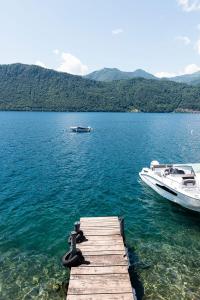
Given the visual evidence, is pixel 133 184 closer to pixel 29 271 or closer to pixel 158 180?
pixel 158 180

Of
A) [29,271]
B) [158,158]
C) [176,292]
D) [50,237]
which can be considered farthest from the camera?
[158,158]

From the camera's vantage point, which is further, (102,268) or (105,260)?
(105,260)

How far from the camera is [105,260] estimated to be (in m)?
14.9

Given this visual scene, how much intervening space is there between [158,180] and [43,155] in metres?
28.4

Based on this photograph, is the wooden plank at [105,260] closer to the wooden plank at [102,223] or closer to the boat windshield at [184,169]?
the wooden plank at [102,223]

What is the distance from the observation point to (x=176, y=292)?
48.3 feet

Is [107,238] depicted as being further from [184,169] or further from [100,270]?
[184,169]

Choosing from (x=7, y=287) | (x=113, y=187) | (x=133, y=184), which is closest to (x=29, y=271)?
(x=7, y=287)

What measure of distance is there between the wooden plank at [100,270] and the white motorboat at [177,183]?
12451 millimetres

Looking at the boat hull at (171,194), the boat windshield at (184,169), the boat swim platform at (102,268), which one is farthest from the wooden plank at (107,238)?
the boat windshield at (184,169)

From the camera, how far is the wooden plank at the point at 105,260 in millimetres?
14531

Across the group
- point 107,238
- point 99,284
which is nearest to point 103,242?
point 107,238

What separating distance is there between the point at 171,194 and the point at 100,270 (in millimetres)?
15287

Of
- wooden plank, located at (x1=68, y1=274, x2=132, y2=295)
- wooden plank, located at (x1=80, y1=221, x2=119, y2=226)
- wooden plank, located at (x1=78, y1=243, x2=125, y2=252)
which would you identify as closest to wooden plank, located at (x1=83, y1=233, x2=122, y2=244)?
wooden plank, located at (x1=78, y1=243, x2=125, y2=252)
